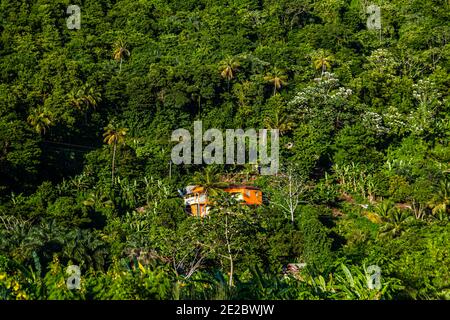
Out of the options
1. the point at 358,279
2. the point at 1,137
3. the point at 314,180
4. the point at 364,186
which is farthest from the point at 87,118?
the point at 358,279

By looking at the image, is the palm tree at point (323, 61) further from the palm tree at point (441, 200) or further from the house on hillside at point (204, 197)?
the palm tree at point (441, 200)

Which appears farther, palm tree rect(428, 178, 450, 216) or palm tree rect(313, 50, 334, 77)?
palm tree rect(313, 50, 334, 77)

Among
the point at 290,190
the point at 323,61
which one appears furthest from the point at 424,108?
the point at 290,190

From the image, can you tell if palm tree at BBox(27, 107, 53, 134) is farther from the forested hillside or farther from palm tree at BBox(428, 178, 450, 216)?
palm tree at BBox(428, 178, 450, 216)

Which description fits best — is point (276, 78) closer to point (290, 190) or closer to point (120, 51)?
point (120, 51)

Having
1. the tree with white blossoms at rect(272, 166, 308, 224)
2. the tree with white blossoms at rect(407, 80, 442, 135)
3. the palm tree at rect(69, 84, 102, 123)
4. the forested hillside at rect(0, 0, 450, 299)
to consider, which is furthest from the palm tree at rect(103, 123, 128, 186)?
the tree with white blossoms at rect(407, 80, 442, 135)
